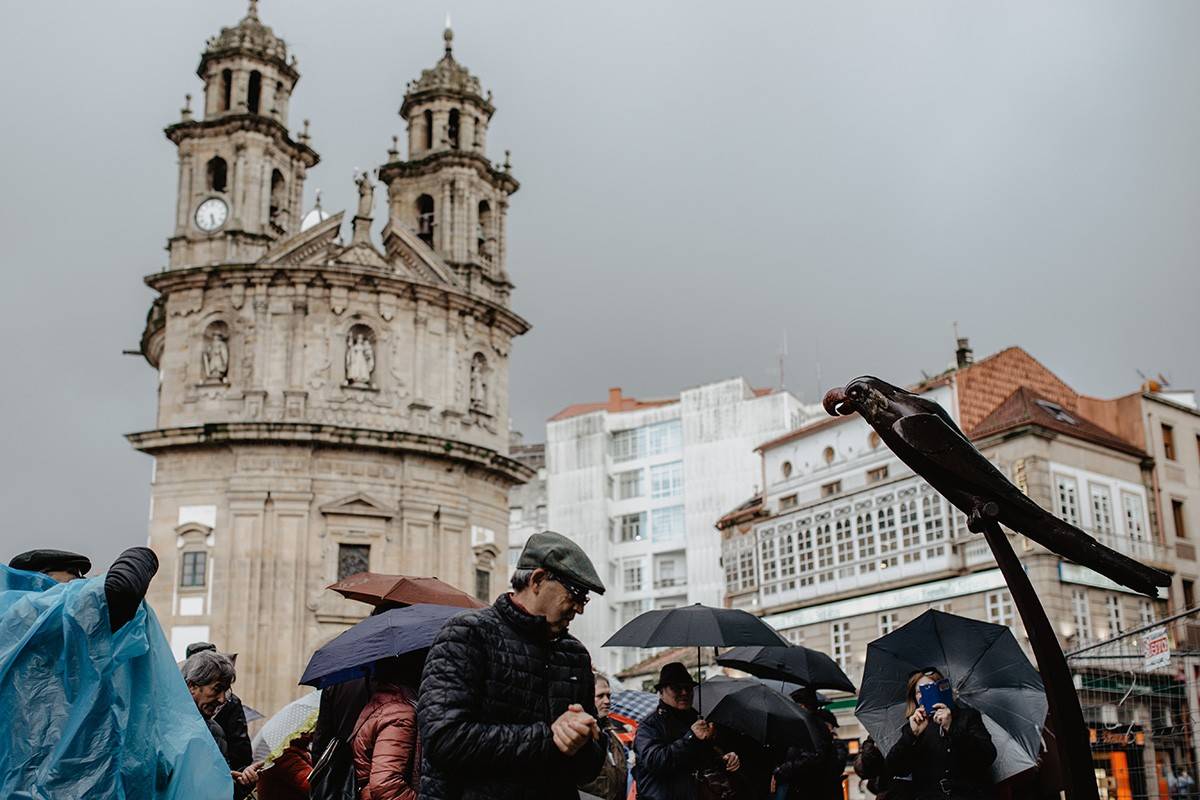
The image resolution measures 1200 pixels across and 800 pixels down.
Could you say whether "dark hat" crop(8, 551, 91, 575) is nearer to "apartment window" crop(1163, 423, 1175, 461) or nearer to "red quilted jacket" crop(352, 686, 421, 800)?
"red quilted jacket" crop(352, 686, 421, 800)

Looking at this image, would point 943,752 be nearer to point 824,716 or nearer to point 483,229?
point 824,716

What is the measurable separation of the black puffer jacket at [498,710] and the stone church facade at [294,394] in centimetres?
3186

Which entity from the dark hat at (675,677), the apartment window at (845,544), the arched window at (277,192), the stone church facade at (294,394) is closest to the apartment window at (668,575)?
the stone church facade at (294,394)

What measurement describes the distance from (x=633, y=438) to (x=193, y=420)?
30.7m

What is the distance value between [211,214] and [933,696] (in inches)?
1417

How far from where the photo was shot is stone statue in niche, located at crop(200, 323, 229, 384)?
37.7 m

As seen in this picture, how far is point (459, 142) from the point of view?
144ft

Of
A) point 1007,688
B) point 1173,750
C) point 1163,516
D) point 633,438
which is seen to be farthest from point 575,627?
point 1007,688

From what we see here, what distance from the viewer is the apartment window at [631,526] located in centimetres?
6378

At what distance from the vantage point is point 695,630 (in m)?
9.30

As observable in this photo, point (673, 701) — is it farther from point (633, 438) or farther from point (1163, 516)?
point (633, 438)

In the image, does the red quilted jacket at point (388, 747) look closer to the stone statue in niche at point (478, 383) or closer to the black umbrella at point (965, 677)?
the black umbrella at point (965, 677)

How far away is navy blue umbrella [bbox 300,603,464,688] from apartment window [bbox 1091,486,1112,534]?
3239cm

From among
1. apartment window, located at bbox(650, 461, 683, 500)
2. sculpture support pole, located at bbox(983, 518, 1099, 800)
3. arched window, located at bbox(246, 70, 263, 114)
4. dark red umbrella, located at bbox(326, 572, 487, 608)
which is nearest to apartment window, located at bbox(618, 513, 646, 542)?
apartment window, located at bbox(650, 461, 683, 500)
